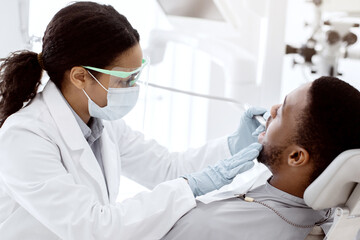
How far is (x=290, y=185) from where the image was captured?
127 cm

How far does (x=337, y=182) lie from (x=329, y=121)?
0.16 m

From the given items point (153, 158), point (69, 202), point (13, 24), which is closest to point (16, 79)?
point (69, 202)

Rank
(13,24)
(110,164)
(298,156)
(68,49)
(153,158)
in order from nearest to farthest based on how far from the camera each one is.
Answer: (298,156) → (68,49) → (110,164) → (153,158) → (13,24)

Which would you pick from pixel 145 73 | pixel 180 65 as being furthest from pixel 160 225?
pixel 180 65

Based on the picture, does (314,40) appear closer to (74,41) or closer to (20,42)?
(74,41)

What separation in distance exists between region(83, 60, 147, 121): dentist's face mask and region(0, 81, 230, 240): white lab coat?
0.08 metres

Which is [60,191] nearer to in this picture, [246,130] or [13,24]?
[246,130]

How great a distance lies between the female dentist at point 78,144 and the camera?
4.07 ft

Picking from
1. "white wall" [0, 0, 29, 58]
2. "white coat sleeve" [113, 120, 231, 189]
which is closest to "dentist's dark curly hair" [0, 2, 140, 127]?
"white coat sleeve" [113, 120, 231, 189]

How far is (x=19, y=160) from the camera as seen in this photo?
1246mm

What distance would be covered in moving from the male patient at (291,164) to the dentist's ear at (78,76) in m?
0.47

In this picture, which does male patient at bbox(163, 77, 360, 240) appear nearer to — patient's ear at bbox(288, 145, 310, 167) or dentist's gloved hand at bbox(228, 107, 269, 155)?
patient's ear at bbox(288, 145, 310, 167)

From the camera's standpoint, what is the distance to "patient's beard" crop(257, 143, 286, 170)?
1.25 meters

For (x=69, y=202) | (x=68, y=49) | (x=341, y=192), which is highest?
(x=68, y=49)
